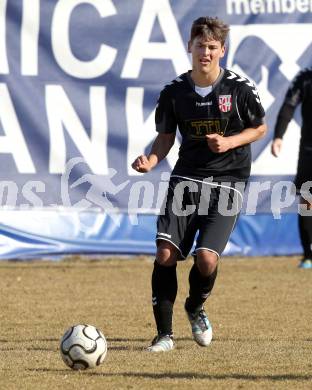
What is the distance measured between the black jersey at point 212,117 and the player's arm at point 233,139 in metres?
0.07

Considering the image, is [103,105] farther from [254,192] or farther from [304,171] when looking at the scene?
[304,171]

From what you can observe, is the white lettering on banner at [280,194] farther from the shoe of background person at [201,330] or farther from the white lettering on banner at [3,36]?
the shoe of background person at [201,330]

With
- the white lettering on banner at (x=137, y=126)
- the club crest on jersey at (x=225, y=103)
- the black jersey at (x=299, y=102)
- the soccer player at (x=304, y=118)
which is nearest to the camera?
the club crest on jersey at (x=225, y=103)

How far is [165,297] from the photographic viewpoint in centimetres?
802

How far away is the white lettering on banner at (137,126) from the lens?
14.9 m

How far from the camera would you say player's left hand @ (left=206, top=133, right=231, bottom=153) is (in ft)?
24.8

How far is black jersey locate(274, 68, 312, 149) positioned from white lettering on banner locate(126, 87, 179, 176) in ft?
7.30

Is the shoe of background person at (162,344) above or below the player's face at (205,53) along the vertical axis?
below

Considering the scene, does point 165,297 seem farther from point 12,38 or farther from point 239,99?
point 12,38

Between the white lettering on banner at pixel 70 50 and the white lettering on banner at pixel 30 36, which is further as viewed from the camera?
the white lettering on banner at pixel 70 50

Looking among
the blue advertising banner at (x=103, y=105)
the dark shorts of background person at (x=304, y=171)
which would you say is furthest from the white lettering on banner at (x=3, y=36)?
the dark shorts of background person at (x=304, y=171)

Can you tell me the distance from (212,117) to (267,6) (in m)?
7.57

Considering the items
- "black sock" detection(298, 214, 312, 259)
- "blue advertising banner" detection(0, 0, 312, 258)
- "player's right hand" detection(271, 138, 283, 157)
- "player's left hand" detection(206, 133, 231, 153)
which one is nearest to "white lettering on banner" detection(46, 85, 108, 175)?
"blue advertising banner" detection(0, 0, 312, 258)

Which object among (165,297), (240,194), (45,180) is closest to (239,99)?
(240,194)
